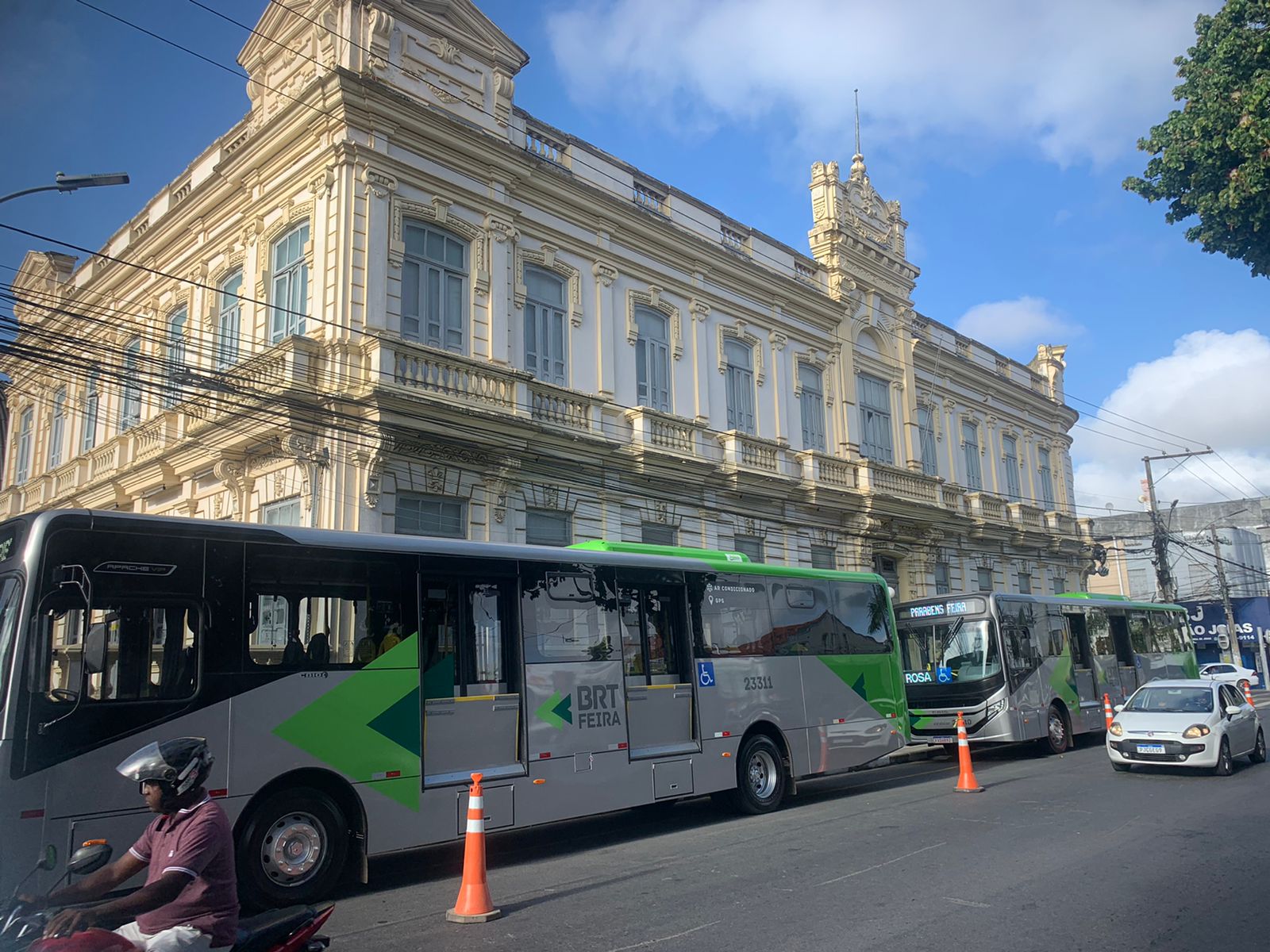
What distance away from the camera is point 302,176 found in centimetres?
1788

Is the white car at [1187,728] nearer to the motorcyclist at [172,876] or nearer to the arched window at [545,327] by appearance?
the arched window at [545,327]

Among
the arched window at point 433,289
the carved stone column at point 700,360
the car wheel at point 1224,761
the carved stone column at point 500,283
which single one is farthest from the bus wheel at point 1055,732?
the arched window at point 433,289

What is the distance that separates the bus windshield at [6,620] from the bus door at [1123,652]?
22.2m

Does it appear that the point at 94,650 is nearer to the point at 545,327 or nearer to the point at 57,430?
the point at 545,327

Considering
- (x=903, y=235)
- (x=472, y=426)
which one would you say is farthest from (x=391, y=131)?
(x=903, y=235)

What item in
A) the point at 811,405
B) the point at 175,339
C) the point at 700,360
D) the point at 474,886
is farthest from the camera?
the point at 811,405

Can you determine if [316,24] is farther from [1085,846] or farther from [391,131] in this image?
[1085,846]

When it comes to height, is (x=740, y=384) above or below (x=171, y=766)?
above

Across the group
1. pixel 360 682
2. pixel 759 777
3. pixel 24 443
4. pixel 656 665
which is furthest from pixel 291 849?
pixel 24 443

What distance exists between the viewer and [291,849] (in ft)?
27.4

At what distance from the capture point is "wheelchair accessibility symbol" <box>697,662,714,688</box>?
40.4 feet

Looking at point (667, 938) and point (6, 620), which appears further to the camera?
point (6, 620)

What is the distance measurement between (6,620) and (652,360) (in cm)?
1596

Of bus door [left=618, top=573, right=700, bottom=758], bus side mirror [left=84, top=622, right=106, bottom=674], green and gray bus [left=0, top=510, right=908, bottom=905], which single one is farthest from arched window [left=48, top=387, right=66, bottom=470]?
bus side mirror [left=84, top=622, right=106, bottom=674]
